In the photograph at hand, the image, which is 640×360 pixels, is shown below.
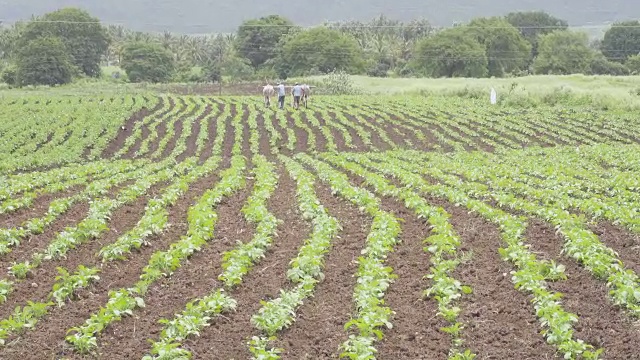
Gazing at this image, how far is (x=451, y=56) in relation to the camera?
330 ft

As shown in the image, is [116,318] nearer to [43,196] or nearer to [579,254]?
[579,254]

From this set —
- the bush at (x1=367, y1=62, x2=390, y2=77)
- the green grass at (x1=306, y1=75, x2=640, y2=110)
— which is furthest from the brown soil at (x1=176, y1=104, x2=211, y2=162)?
the bush at (x1=367, y1=62, x2=390, y2=77)

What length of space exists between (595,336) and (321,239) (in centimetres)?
528

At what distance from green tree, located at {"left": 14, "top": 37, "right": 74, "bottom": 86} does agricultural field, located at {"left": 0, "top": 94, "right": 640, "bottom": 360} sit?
210 ft

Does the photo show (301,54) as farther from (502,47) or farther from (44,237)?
(44,237)

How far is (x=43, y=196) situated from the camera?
54.9ft

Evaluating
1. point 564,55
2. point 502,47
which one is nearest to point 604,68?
point 564,55

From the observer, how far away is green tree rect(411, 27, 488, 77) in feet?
330

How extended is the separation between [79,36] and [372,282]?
372 feet

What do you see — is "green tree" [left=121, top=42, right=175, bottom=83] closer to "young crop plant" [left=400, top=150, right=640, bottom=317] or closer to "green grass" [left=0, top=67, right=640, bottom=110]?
"green grass" [left=0, top=67, right=640, bottom=110]

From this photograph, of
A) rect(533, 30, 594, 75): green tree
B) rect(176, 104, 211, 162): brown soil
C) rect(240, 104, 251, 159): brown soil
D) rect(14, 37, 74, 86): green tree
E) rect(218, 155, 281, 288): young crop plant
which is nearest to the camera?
rect(218, 155, 281, 288): young crop plant

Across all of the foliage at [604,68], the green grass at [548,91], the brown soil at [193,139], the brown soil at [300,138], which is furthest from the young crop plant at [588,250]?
the foliage at [604,68]

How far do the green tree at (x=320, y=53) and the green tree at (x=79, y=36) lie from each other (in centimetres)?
3356

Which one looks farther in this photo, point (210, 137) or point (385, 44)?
point (385, 44)
